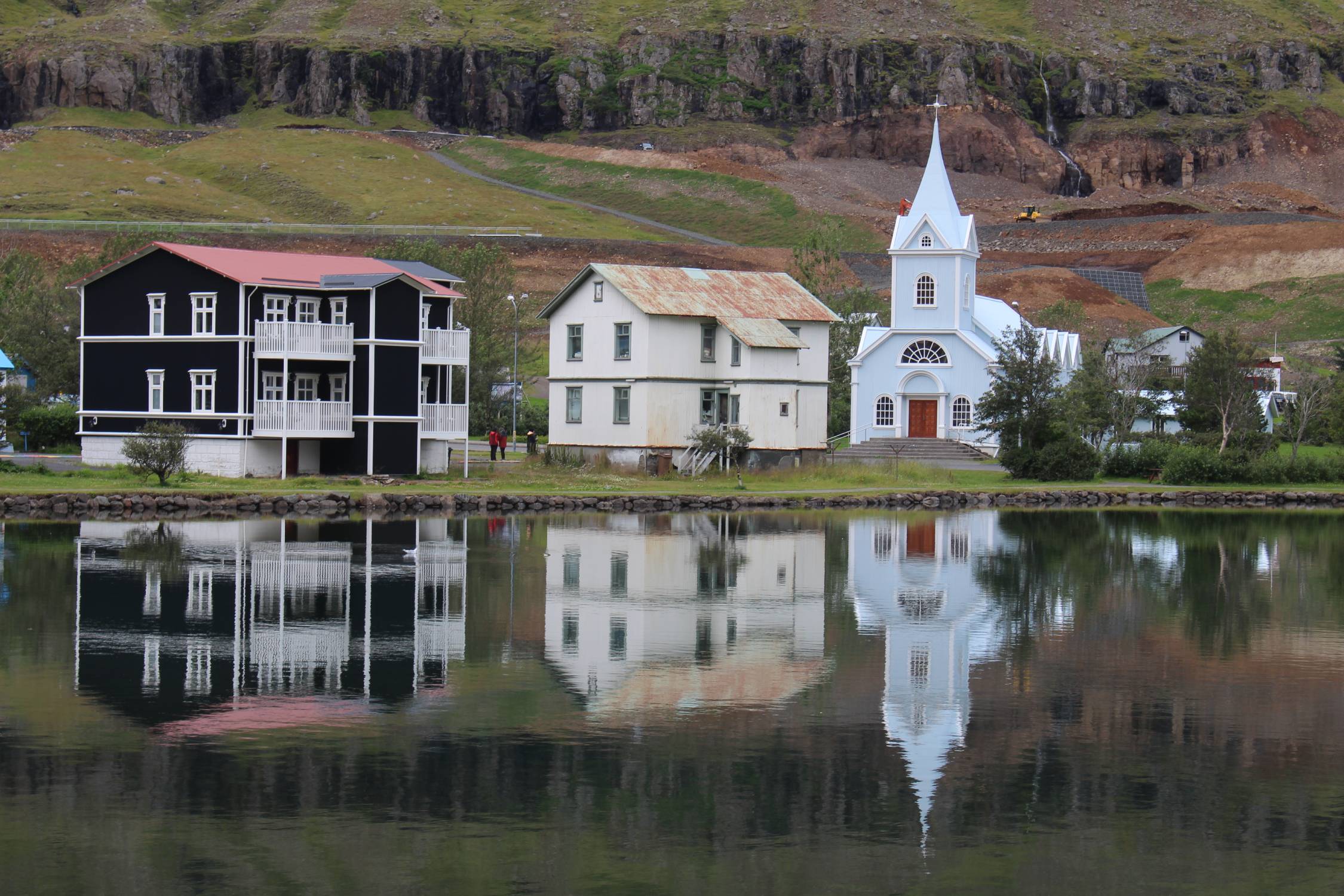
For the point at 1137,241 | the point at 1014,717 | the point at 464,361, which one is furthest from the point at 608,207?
the point at 1014,717

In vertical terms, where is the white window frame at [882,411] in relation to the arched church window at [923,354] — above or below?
below

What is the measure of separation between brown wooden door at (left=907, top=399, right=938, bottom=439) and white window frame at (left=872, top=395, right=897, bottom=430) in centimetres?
69

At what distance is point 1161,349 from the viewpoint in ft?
296

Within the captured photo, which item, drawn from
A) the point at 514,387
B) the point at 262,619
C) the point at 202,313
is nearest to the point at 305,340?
the point at 202,313

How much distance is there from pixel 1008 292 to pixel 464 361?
6893 cm

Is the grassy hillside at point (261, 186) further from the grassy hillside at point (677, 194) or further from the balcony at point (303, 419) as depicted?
the balcony at point (303, 419)

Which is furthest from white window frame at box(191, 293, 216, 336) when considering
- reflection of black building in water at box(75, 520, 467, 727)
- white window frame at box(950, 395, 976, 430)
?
white window frame at box(950, 395, 976, 430)

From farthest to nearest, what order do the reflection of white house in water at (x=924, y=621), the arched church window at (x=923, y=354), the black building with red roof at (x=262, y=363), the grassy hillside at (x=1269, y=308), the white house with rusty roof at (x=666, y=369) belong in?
the grassy hillside at (x=1269, y=308)
the arched church window at (x=923, y=354)
the white house with rusty roof at (x=666, y=369)
the black building with red roof at (x=262, y=363)
the reflection of white house in water at (x=924, y=621)

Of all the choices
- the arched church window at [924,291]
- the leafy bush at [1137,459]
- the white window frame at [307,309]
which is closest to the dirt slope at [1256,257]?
the arched church window at [924,291]

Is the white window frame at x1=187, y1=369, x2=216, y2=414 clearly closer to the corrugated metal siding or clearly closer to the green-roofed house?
the corrugated metal siding

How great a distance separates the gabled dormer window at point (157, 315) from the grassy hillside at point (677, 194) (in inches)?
3407

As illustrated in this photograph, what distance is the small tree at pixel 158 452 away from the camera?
45.2 metres

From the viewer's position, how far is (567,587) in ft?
93.6

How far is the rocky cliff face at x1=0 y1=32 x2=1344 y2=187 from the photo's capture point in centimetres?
18225
